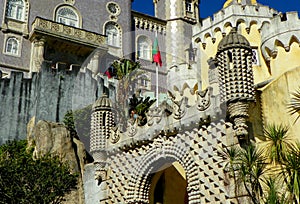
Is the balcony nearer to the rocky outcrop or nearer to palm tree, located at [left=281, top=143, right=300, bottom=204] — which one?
the rocky outcrop

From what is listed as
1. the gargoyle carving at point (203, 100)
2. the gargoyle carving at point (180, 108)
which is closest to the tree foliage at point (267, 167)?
the gargoyle carving at point (203, 100)

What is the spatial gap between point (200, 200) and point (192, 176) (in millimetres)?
916

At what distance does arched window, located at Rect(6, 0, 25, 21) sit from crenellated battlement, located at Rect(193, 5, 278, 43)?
16.5 m

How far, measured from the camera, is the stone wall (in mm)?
26312

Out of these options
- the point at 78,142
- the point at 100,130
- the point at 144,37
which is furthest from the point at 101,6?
the point at 100,130

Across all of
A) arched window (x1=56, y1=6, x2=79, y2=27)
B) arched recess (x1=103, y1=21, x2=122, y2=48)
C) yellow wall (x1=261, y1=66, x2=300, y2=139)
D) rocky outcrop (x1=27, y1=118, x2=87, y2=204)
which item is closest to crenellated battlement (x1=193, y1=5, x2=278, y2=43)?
yellow wall (x1=261, y1=66, x2=300, y2=139)

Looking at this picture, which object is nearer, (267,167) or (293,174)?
(293,174)

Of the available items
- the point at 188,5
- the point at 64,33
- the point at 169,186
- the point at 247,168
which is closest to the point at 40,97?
the point at 64,33

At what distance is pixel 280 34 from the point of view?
19.0 m

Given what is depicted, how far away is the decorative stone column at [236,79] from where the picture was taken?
13.0 meters

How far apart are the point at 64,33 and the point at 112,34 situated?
21.1ft

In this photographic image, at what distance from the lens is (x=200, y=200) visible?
13.9m

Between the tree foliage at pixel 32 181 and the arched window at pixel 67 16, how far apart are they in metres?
21.5

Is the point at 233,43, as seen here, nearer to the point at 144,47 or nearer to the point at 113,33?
the point at 113,33
